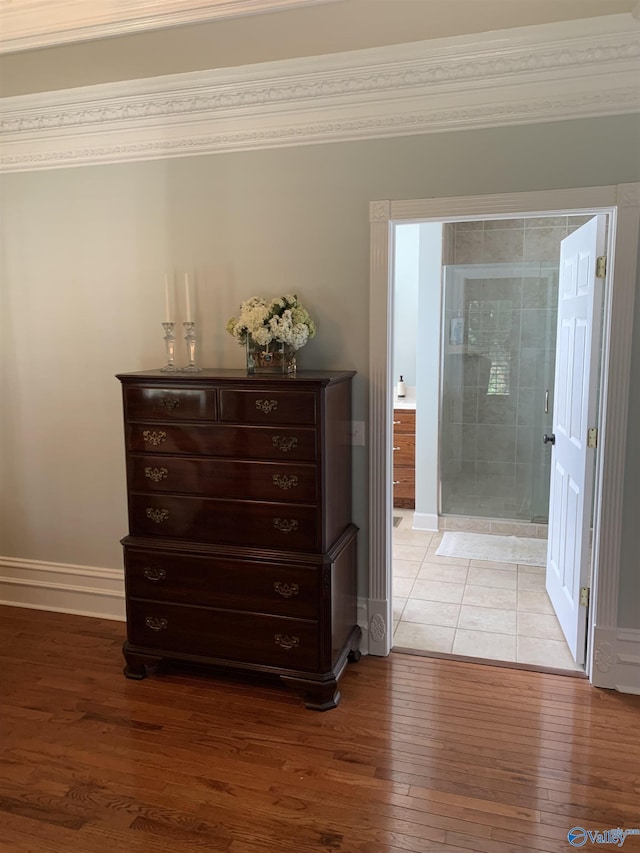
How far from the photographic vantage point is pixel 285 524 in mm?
2730

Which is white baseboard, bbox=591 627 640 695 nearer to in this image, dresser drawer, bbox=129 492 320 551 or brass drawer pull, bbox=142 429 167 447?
dresser drawer, bbox=129 492 320 551

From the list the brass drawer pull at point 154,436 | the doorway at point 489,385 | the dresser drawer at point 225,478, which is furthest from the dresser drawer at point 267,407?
the doorway at point 489,385

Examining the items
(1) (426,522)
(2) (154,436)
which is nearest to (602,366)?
(2) (154,436)

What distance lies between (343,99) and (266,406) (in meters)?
1.49

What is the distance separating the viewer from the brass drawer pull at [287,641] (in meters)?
2.76

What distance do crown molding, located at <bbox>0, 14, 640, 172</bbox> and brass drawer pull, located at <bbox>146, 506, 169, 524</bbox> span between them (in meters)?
1.82

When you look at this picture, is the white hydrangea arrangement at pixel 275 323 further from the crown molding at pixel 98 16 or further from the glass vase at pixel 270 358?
the crown molding at pixel 98 16

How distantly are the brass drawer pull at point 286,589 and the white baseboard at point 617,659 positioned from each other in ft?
4.60

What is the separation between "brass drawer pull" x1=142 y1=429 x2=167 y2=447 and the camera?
286cm

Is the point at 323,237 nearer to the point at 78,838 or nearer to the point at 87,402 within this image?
the point at 87,402

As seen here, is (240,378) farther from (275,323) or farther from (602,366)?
(602,366)

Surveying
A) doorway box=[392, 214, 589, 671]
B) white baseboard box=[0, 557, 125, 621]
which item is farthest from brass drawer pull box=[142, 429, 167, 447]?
doorway box=[392, 214, 589, 671]

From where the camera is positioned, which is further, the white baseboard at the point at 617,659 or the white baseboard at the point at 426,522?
the white baseboard at the point at 426,522

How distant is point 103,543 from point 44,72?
97.1 inches
